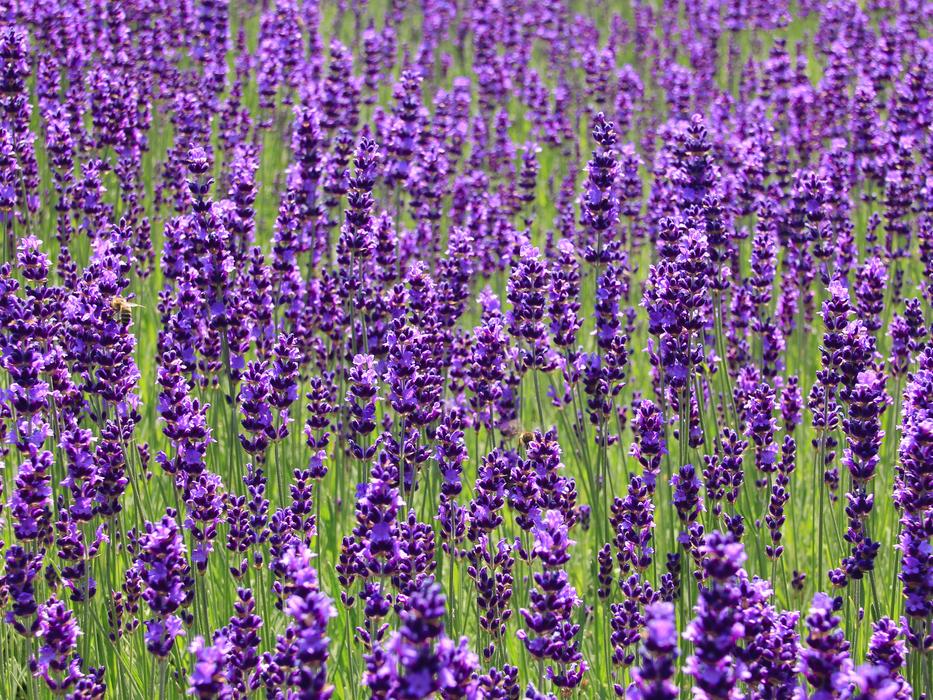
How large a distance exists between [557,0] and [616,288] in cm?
1105

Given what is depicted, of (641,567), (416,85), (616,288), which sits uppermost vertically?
(416,85)

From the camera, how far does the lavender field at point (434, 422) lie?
348 centimetres

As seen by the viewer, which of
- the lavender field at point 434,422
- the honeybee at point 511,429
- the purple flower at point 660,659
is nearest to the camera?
the purple flower at point 660,659

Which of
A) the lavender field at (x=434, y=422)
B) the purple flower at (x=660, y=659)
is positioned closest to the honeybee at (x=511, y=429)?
the lavender field at (x=434, y=422)

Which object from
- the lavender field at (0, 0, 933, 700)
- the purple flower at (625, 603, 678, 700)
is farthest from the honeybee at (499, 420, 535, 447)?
the purple flower at (625, 603, 678, 700)

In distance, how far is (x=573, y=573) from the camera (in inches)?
227

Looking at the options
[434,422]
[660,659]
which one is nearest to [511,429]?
[434,422]

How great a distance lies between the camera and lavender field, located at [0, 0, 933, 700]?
3.48m

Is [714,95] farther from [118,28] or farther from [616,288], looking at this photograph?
[616,288]

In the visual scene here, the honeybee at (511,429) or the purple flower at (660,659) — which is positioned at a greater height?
the purple flower at (660,659)

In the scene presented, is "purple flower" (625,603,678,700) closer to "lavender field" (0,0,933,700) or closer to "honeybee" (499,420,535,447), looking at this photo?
"lavender field" (0,0,933,700)

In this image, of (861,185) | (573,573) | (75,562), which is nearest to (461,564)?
(573,573)

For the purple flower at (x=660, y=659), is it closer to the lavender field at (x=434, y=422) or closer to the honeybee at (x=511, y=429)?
the lavender field at (x=434, y=422)

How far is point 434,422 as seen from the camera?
5.81 m
